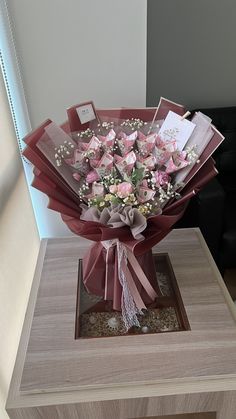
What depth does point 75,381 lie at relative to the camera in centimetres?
85

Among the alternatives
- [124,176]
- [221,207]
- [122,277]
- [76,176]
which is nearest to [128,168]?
[124,176]

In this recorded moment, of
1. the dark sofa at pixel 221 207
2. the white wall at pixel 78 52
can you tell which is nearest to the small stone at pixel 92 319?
the white wall at pixel 78 52

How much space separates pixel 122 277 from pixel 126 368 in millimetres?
218

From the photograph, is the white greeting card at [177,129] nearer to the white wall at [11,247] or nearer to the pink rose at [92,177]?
the pink rose at [92,177]

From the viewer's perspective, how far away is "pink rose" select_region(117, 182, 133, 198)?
0.83m

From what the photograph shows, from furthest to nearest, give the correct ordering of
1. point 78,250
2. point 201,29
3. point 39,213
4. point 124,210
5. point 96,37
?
point 201,29, point 39,213, point 78,250, point 96,37, point 124,210

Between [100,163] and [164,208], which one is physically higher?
[100,163]

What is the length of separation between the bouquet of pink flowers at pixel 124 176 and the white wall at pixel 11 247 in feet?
0.65

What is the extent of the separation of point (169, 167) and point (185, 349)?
0.45 meters

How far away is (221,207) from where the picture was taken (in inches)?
67.9

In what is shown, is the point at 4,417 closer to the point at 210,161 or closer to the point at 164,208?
the point at 164,208

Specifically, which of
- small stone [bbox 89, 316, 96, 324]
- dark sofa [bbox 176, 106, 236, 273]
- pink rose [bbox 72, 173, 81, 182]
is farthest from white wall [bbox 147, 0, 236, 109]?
small stone [bbox 89, 316, 96, 324]

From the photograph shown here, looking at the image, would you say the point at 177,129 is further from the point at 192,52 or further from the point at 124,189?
the point at 192,52

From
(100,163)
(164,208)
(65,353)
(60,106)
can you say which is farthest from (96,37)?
(65,353)
